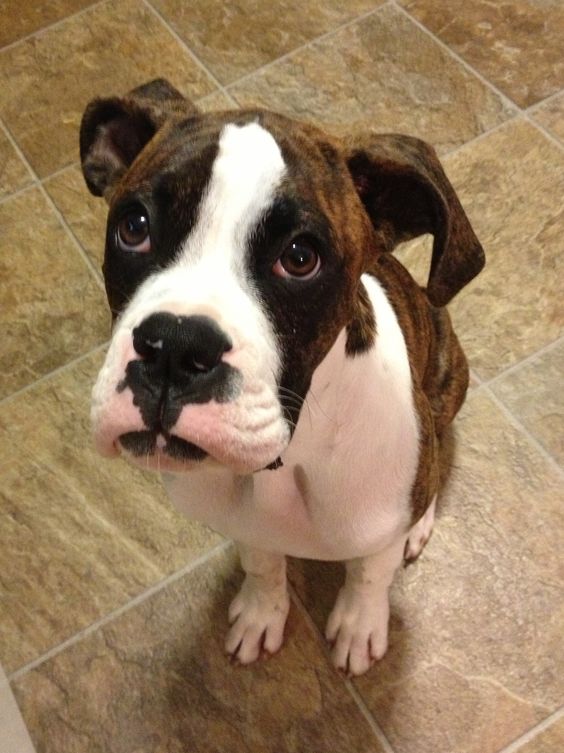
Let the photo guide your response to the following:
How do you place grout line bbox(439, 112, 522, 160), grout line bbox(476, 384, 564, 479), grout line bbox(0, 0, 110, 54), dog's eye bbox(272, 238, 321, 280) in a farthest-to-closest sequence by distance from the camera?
grout line bbox(0, 0, 110, 54)
grout line bbox(439, 112, 522, 160)
grout line bbox(476, 384, 564, 479)
dog's eye bbox(272, 238, 321, 280)

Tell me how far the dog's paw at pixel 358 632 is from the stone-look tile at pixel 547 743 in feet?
1.15

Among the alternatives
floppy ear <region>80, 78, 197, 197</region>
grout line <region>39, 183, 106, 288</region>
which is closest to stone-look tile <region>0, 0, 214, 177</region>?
grout line <region>39, 183, 106, 288</region>

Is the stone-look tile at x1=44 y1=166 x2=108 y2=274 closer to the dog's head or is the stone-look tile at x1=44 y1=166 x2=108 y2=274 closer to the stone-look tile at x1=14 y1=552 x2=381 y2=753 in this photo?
the stone-look tile at x1=14 y1=552 x2=381 y2=753

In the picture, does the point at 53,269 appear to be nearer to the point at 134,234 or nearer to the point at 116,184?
the point at 116,184

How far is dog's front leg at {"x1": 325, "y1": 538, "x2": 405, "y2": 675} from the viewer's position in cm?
188

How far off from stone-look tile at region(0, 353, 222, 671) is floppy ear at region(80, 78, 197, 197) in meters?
0.95

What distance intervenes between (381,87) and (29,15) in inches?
53.5

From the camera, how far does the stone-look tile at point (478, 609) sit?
190 centimetres

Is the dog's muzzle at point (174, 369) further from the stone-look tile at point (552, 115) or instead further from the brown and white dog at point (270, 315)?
the stone-look tile at point (552, 115)

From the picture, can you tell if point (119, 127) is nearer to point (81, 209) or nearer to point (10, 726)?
point (10, 726)

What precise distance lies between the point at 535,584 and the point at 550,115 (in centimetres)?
150

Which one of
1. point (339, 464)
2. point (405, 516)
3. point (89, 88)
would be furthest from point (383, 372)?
point (89, 88)

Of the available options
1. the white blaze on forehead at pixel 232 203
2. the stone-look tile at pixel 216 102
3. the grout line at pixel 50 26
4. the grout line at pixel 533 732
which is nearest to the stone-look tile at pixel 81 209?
the stone-look tile at pixel 216 102

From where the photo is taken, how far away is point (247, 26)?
10.2 ft
